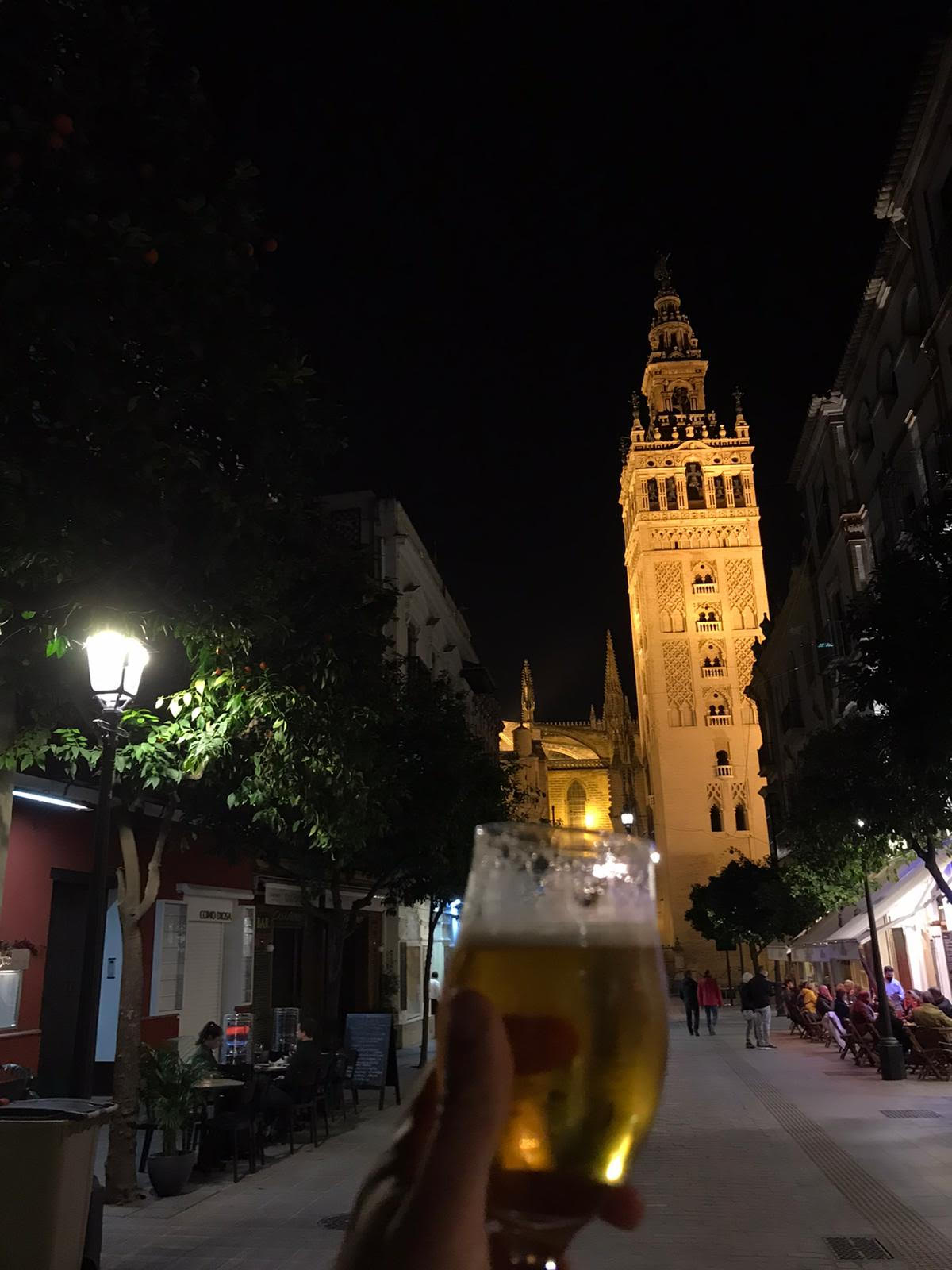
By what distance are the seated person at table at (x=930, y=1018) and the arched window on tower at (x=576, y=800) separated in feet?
237

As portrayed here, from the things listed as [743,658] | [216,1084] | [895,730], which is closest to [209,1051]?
[216,1084]

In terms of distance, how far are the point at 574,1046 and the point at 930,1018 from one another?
61.6 feet

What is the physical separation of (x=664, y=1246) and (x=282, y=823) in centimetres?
688

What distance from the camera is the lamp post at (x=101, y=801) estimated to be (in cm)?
729

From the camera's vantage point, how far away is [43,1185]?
5367 mm

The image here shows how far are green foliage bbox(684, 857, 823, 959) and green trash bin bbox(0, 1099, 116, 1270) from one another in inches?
1055

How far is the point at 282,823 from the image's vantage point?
12.8 meters

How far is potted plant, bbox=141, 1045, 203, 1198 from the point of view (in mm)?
9727

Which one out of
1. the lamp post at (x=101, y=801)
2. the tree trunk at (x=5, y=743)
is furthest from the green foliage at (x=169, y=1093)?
the tree trunk at (x=5, y=743)

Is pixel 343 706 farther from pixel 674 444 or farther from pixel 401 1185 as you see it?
pixel 674 444

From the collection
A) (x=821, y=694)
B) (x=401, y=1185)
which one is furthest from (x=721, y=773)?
(x=401, y=1185)

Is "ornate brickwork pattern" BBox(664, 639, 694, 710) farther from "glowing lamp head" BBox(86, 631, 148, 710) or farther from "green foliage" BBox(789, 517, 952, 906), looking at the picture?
"glowing lamp head" BBox(86, 631, 148, 710)

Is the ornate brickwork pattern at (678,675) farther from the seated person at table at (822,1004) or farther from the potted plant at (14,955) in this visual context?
the potted plant at (14,955)

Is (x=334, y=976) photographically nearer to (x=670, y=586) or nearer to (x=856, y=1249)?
(x=856, y=1249)
